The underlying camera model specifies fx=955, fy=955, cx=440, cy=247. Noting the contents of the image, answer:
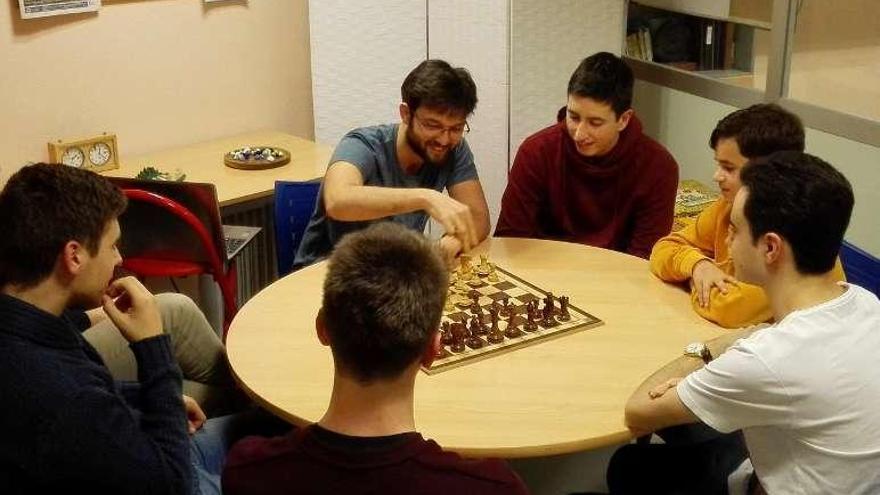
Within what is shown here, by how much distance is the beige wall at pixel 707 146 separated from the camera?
11.5 feet

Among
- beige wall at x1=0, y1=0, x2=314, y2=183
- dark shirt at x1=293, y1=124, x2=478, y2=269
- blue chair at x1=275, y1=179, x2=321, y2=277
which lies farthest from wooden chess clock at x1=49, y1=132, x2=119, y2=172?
dark shirt at x1=293, y1=124, x2=478, y2=269

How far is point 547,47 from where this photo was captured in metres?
4.21

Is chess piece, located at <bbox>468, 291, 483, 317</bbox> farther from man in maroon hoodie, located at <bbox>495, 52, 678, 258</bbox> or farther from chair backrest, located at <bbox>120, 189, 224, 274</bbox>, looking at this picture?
chair backrest, located at <bbox>120, 189, 224, 274</bbox>

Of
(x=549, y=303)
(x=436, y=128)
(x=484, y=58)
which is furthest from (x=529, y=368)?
(x=484, y=58)

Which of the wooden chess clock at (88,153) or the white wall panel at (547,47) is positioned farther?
the white wall panel at (547,47)

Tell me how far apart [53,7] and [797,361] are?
3257 millimetres

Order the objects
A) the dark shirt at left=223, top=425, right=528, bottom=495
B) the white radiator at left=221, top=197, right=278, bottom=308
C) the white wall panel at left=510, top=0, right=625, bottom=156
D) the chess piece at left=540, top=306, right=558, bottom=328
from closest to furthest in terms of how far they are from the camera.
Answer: the dark shirt at left=223, top=425, right=528, bottom=495, the chess piece at left=540, top=306, right=558, bottom=328, the white wall panel at left=510, top=0, right=625, bottom=156, the white radiator at left=221, top=197, right=278, bottom=308

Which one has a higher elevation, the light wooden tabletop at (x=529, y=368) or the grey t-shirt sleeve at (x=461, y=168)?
the grey t-shirt sleeve at (x=461, y=168)

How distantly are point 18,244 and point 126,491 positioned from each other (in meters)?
0.50

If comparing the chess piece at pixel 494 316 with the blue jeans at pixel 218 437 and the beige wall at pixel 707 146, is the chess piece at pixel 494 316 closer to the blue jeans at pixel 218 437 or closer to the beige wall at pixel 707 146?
the blue jeans at pixel 218 437

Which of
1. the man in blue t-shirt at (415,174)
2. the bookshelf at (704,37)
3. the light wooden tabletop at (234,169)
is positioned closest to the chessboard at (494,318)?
the man in blue t-shirt at (415,174)

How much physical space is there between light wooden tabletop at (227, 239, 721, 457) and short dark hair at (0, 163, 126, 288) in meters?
0.52

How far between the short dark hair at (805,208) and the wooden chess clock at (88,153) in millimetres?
2900

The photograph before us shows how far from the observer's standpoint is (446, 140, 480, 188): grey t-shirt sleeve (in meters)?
3.15
